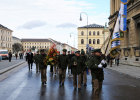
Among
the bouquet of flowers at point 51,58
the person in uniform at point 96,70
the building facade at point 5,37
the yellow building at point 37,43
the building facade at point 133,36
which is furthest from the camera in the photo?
the yellow building at point 37,43

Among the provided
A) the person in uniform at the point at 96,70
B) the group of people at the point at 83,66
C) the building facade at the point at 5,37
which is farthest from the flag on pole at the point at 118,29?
the building facade at the point at 5,37

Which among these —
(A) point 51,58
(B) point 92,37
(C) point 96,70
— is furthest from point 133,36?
(B) point 92,37

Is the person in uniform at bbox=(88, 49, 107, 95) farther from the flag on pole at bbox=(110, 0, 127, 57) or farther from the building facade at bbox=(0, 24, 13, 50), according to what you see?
the building facade at bbox=(0, 24, 13, 50)

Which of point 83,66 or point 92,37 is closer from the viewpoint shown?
point 83,66

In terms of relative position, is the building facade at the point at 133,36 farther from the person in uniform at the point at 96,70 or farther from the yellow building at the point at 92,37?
the yellow building at the point at 92,37

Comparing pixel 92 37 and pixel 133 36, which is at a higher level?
pixel 92 37

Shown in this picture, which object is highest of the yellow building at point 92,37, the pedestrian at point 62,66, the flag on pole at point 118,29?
the yellow building at point 92,37

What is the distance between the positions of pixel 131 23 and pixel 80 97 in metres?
21.2

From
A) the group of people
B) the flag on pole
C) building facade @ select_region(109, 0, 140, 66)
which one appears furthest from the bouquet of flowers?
building facade @ select_region(109, 0, 140, 66)

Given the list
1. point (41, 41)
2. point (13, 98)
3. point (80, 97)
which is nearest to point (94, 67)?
point (80, 97)

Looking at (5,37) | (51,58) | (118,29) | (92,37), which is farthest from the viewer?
(5,37)

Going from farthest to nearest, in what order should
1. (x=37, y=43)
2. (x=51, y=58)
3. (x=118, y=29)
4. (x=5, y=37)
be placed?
(x=37, y=43), (x=5, y=37), (x=118, y=29), (x=51, y=58)

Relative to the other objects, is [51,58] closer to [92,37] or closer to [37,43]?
[92,37]

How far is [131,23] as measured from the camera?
83.7 feet
